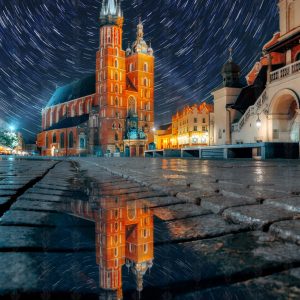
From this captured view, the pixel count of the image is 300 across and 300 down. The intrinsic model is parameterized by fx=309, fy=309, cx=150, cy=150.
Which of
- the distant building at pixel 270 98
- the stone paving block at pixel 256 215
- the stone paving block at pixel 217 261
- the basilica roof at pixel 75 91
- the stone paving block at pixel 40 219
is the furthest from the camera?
the basilica roof at pixel 75 91

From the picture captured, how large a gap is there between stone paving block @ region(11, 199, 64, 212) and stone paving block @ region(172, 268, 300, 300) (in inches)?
72.0

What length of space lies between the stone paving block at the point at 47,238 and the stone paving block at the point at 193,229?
1.24ft

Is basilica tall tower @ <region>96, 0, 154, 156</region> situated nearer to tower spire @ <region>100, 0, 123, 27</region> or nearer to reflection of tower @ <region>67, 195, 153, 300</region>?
tower spire @ <region>100, 0, 123, 27</region>

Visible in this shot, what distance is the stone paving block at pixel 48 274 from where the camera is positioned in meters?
0.97

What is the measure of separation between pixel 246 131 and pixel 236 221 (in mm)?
24394

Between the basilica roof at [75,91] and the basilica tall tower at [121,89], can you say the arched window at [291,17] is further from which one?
A: the basilica roof at [75,91]

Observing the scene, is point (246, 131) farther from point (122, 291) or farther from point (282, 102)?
point (122, 291)

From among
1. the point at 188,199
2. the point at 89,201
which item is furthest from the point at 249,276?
the point at 89,201

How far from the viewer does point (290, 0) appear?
23219 mm

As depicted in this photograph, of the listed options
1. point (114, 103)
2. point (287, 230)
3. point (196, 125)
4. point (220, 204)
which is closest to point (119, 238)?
point (287, 230)

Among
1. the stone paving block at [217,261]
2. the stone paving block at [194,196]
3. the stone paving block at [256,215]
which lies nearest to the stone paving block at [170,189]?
the stone paving block at [194,196]

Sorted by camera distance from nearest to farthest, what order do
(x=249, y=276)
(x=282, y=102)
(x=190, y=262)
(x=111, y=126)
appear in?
(x=249, y=276) < (x=190, y=262) < (x=282, y=102) < (x=111, y=126)

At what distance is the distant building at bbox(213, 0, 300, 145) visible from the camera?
19594mm

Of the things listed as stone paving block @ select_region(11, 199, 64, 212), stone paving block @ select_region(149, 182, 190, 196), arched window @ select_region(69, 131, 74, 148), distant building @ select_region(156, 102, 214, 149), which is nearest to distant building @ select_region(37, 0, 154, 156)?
arched window @ select_region(69, 131, 74, 148)
